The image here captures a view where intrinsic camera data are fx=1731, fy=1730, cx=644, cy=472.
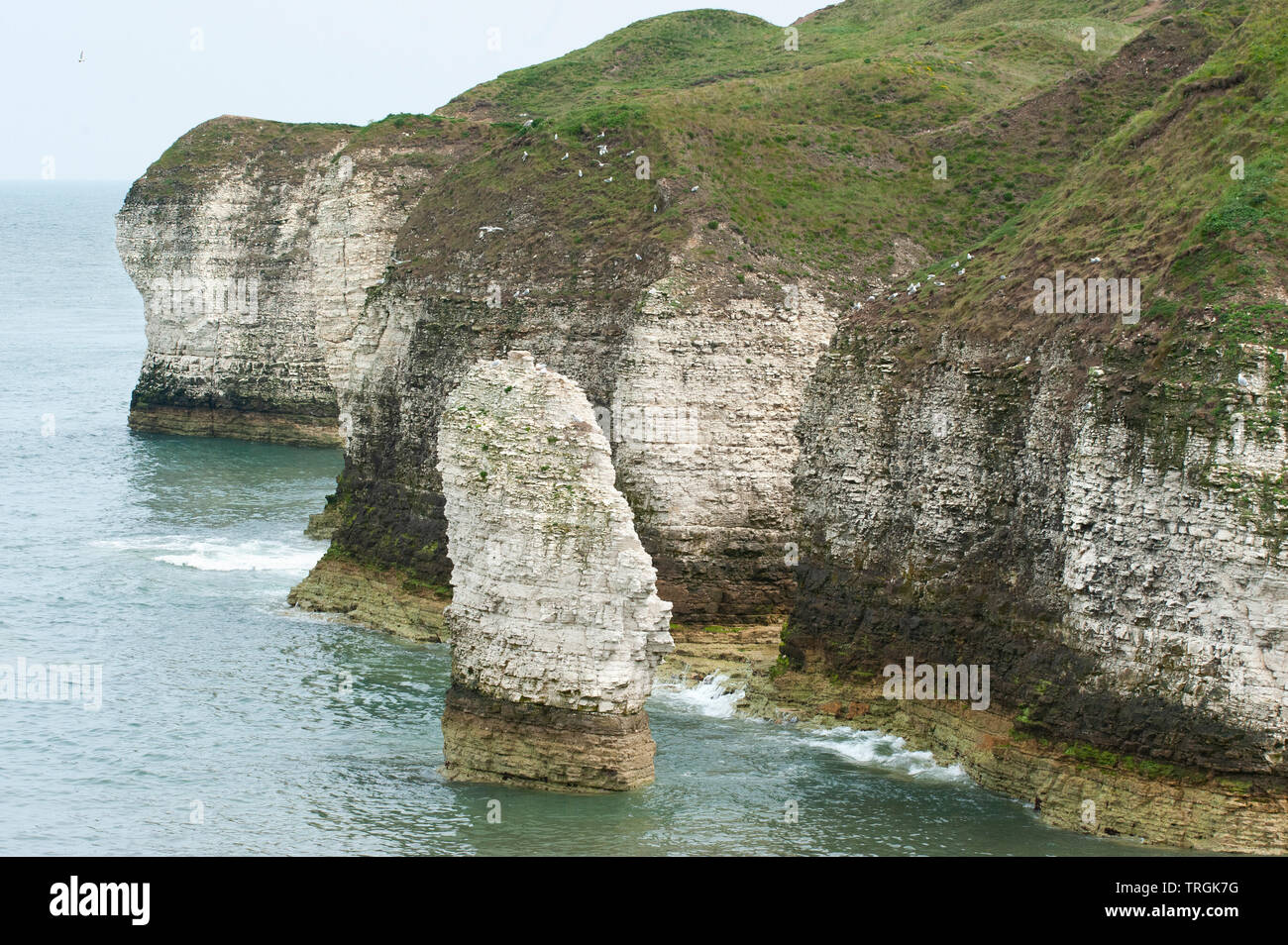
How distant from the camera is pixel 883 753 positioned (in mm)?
40156

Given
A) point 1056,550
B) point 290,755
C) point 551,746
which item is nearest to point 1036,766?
point 1056,550

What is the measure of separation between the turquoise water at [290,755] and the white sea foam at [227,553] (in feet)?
0.51

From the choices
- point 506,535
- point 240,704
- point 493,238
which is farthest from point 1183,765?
point 493,238

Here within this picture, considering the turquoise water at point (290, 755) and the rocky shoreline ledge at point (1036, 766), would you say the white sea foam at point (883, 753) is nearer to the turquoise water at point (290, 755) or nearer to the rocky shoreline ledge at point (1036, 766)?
the turquoise water at point (290, 755)

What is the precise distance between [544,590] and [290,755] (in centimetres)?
965

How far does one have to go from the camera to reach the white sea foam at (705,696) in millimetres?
44625

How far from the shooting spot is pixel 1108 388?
35.1 metres

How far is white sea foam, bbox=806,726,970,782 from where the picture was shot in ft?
126

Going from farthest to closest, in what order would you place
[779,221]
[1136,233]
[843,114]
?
[843,114] < [779,221] < [1136,233]

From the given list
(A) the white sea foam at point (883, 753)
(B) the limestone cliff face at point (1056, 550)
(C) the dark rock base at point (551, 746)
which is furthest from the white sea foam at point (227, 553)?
(C) the dark rock base at point (551, 746)

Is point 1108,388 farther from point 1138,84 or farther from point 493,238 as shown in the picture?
point 1138,84

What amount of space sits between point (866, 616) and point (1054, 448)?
7.41 metres

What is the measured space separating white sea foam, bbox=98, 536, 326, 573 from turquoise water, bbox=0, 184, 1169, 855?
15 centimetres

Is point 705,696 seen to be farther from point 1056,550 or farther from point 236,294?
point 236,294
